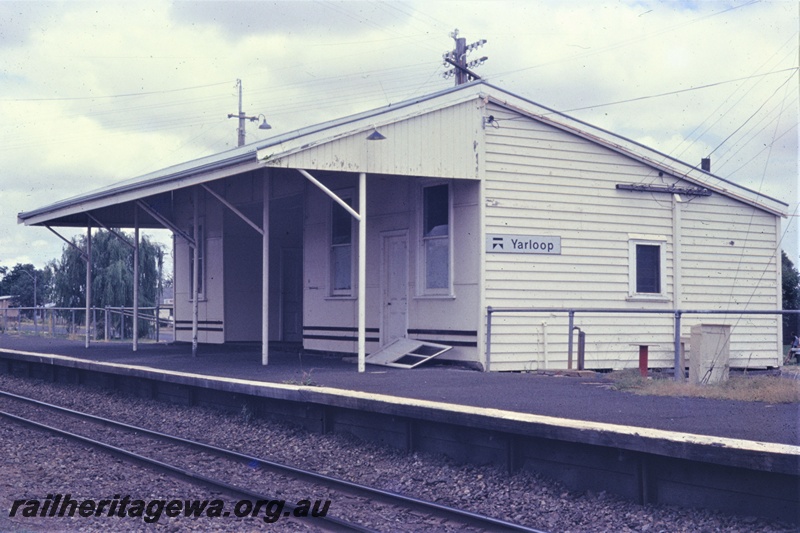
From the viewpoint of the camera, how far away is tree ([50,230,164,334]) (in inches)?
1578

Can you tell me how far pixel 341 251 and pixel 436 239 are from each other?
99.8 inches

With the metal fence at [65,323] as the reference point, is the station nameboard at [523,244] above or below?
above

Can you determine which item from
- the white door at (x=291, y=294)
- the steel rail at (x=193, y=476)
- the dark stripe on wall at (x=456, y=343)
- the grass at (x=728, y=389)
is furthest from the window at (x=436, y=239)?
the white door at (x=291, y=294)

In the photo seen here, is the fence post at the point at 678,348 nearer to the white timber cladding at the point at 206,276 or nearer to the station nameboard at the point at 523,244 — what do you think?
the station nameboard at the point at 523,244

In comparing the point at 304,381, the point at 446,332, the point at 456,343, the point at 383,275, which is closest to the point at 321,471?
the point at 304,381

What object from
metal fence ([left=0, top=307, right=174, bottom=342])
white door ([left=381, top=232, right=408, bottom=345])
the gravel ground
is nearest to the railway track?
the gravel ground

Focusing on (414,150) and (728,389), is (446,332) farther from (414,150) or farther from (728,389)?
(728,389)

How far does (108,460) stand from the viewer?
32.5ft

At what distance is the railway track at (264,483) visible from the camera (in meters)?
7.04

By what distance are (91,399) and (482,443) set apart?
9524 mm

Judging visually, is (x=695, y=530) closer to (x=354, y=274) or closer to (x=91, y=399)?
(x=354, y=274)

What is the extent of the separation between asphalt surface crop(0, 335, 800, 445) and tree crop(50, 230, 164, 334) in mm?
23810

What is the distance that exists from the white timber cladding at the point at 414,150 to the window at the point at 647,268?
344 centimetres

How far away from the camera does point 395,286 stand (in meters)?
15.2
